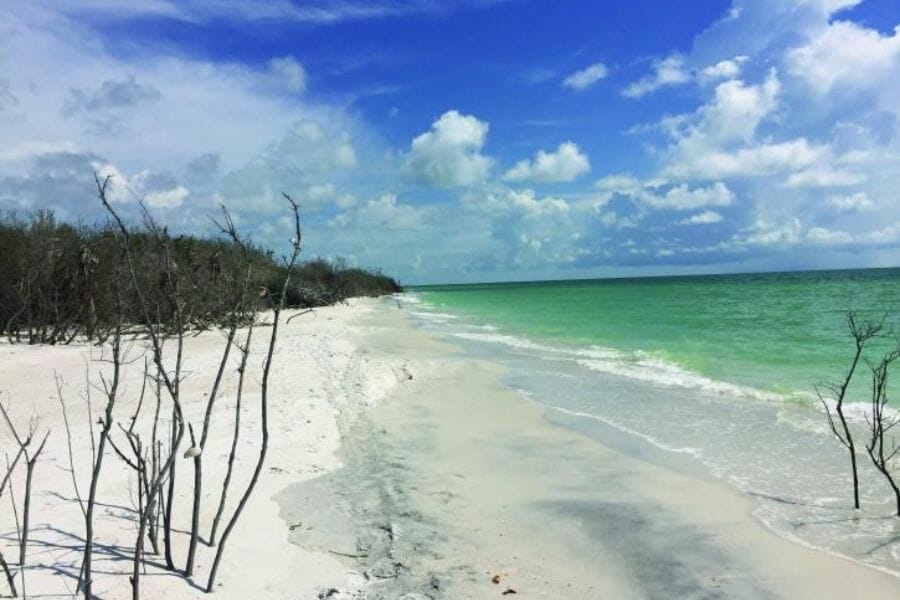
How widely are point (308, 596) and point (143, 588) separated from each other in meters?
1.18

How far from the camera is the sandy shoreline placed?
5.09 meters

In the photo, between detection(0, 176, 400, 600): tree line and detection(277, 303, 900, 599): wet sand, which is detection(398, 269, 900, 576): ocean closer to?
detection(277, 303, 900, 599): wet sand

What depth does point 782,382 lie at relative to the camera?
15570mm

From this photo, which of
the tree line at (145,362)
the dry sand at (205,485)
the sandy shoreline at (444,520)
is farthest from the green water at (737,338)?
the tree line at (145,362)

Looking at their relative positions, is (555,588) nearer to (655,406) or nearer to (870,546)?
(870,546)

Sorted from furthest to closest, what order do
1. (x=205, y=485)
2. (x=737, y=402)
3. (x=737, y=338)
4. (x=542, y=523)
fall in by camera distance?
(x=737, y=338) < (x=737, y=402) < (x=205, y=485) < (x=542, y=523)

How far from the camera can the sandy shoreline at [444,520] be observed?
5.09 metres

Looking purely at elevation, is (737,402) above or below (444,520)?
below

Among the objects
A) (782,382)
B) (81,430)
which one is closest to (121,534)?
(81,430)

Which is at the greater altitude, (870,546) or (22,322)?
(22,322)

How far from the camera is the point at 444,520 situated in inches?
259

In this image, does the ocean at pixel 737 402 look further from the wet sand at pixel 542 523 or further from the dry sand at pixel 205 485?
the dry sand at pixel 205 485

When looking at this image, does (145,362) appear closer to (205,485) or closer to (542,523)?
(205,485)

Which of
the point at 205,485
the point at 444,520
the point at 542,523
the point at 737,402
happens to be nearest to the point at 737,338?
the point at 737,402
